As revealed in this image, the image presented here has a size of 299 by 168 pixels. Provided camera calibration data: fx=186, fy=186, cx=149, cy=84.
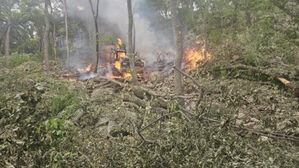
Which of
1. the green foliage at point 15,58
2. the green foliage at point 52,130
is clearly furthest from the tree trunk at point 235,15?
the green foliage at point 52,130

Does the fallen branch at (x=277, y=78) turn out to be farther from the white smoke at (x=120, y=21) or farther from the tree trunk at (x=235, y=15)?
the white smoke at (x=120, y=21)

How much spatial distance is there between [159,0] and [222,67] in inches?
769

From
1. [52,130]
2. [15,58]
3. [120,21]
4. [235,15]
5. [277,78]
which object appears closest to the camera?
[52,130]

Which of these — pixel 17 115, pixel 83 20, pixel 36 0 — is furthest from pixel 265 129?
pixel 83 20

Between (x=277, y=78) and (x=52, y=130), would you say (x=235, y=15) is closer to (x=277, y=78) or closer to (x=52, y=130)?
(x=277, y=78)

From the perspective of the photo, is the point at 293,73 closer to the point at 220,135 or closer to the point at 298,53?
the point at 298,53

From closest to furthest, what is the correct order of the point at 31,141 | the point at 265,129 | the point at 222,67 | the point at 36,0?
1. the point at 31,141
2. the point at 265,129
3. the point at 222,67
4. the point at 36,0

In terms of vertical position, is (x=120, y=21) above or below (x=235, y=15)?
above

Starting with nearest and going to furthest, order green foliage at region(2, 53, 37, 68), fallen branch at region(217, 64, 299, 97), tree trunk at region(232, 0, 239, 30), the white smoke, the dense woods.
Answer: the dense woods → fallen branch at region(217, 64, 299, 97) → green foliage at region(2, 53, 37, 68) → tree trunk at region(232, 0, 239, 30) → the white smoke

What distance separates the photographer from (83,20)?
94.9 ft

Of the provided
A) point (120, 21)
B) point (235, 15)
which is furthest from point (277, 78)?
point (120, 21)

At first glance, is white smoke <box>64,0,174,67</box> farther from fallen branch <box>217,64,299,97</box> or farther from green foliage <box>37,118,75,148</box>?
green foliage <box>37,118,75,148</box>

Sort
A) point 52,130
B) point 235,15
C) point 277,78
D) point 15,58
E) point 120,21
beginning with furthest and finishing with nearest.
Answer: point 120,21, point 235,15, point 15,58, point 277,78, point 52,130

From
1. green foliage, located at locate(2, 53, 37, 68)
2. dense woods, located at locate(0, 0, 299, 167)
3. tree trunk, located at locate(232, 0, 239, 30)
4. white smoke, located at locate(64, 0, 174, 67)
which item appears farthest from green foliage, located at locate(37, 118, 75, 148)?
white smoke, located at locate(64, 0, 174, 67)
